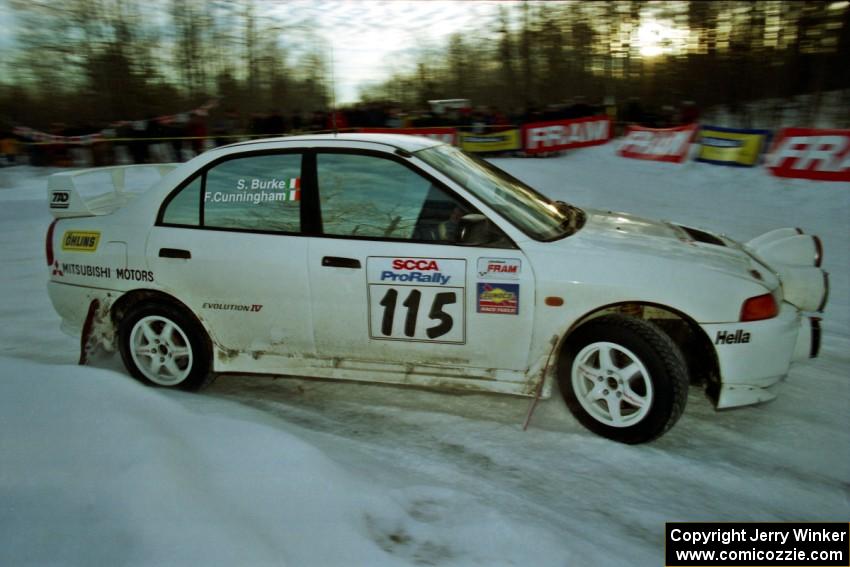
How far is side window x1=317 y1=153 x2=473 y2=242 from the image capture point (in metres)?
3.71

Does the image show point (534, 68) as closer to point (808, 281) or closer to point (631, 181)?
point (631, 181)

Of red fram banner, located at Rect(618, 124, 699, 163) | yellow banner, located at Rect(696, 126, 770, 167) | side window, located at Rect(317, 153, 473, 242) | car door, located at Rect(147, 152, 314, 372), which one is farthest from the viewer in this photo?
red fram banner, located at Rect(618, 124, 699, 163)

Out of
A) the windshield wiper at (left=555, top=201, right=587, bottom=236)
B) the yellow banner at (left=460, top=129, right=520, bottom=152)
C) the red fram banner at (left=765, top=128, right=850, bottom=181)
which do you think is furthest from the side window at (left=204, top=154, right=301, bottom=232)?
the yellow banner at (left=460, top=129, right=520, bottom=152)

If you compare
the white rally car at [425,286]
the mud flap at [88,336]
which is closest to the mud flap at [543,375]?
the white rally car at [425,286]

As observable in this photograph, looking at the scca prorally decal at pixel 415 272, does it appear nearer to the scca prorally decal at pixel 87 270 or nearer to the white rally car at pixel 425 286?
the white rally car at pixel 425 286

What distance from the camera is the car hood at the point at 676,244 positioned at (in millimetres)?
3572

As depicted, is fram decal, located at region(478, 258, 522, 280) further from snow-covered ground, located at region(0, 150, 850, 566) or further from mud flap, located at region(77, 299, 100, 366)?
mud flap, located at region(77, 299, 100, 366)

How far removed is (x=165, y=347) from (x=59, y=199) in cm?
133

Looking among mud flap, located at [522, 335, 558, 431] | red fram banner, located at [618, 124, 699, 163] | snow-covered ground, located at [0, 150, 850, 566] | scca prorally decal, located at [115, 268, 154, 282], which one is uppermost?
red fram banner, located at [618, 124, 699, 163]

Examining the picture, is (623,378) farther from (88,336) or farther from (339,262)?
(88,336)

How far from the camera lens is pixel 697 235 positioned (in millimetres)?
4176

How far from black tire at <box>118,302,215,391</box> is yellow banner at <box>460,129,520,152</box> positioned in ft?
48.9

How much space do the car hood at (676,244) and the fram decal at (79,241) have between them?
3.10 m

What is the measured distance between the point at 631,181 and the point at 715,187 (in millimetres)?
1710
